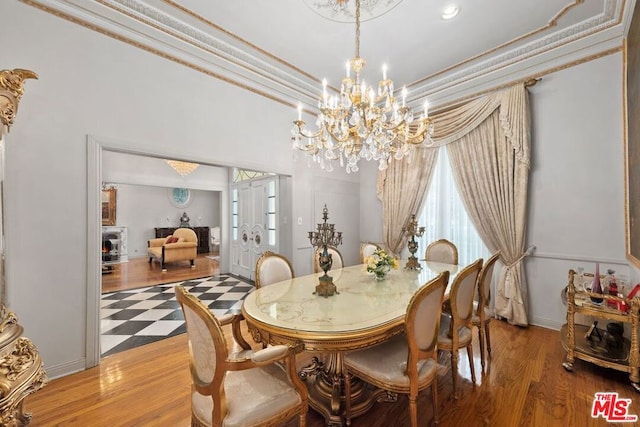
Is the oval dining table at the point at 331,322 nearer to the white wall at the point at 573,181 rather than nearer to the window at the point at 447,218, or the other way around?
the window at the point at 447,218

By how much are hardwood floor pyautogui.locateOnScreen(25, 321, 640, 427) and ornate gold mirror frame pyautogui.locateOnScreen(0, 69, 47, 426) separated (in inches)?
14.5

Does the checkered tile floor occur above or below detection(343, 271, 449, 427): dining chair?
below

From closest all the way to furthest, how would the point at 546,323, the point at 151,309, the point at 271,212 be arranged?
1. the point at 546,323
2. the point at 151,309
3. the point at 271,212

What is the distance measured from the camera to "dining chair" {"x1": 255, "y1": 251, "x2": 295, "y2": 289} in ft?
7.43

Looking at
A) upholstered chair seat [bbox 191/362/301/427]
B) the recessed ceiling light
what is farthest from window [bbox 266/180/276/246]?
upholstered chair seat [bbox 191/362/301/427]

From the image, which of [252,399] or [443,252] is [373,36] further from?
[252,399]

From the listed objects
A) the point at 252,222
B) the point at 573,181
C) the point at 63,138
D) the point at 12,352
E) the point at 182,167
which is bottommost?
the point at 12,352

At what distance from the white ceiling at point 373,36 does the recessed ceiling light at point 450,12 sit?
5cm

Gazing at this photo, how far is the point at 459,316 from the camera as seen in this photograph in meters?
1.88

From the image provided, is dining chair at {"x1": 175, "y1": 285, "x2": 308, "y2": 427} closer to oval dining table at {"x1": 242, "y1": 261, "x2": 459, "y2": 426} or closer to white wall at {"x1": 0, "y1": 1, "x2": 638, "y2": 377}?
oval dining table at {"x1": 242, "y1": 261, "x2": 459, "y2": 426}

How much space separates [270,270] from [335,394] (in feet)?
3.55

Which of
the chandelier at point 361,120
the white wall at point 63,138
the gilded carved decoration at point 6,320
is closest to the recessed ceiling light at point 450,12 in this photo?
the chandelier at point 361,120

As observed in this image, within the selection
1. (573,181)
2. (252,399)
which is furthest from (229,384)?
(573,181)

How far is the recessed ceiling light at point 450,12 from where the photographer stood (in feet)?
7.75
